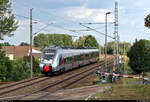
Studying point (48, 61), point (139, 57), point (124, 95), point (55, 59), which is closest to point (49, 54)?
point (48, 61)

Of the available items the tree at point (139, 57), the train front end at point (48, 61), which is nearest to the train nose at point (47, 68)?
the train front end at point (48, 61)

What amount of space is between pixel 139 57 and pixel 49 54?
45.7ft

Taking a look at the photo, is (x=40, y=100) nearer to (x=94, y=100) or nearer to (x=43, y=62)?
(x=94, y=100)

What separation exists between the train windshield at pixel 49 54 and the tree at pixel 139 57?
13078mm

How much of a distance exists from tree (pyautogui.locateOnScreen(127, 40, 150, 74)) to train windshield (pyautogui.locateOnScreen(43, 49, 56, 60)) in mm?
13078

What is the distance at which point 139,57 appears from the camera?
34094 millimetres

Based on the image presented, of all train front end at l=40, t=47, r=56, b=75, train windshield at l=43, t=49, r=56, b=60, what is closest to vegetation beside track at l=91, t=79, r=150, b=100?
train front end at l=40, t=47, r=56, b=75

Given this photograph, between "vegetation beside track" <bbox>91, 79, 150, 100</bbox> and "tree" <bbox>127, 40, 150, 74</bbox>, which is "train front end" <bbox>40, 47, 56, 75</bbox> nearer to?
"vegetation beside track" <bbox>91, 79, 150, 100</bbox>

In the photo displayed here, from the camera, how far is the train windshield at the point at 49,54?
88.0 ft

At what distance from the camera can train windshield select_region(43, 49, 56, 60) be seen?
88.0ft

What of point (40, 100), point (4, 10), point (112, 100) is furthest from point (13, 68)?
point (112, 100)

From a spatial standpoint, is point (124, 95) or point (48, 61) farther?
point (48, 61)

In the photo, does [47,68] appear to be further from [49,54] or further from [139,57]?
[139,57]

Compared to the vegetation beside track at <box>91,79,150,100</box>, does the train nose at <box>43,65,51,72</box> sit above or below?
above
